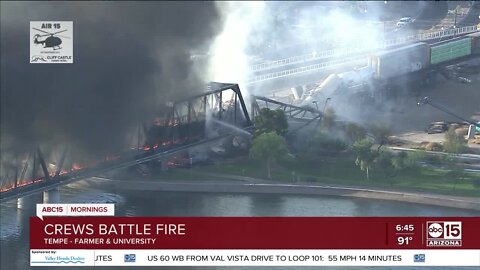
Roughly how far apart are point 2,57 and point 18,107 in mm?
400

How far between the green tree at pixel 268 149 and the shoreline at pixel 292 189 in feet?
0.58

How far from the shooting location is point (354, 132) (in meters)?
9.99

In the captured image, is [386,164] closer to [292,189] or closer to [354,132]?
[354,132]

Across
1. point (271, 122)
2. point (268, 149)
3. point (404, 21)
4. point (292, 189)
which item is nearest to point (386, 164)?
point (292, 189)

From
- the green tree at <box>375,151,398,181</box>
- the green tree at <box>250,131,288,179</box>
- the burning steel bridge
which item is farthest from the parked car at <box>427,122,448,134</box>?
the burning steel bridge

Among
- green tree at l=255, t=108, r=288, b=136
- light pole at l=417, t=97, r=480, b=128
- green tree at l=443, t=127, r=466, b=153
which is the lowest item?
green tree at l=443, t=127, r=466, b=153

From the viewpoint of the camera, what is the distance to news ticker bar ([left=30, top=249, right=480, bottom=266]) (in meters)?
7.50

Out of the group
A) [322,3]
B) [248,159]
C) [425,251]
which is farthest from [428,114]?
[322,3]

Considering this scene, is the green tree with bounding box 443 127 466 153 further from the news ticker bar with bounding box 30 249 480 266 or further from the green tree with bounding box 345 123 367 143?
the news ticker bar with bounding box 30 249 480 266

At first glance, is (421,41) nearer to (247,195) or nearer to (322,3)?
(247,195)

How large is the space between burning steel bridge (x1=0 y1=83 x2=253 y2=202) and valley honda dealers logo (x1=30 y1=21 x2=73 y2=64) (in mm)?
971

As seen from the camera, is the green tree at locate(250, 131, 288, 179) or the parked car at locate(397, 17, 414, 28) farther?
the parked car at locate(397, 17, 414, 28)

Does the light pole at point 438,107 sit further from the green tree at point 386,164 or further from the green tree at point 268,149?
the green tree at point 268,149

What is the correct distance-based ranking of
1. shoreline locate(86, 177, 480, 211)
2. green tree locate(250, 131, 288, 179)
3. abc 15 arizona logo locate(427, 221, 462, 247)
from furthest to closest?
green tree locate(250, 131, 288, 179), shoreline locate(86, 177, 480, 211), abc 15 arizona logo locate(427, 221, 462, 247)
